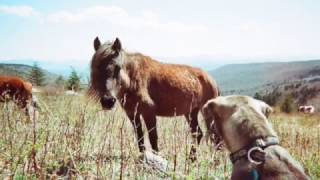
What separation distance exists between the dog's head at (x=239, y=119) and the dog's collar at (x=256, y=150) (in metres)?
0.06

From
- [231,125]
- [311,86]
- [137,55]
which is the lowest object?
[311,86]

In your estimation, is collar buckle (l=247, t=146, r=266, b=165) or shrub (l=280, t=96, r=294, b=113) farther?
shrub (l=280, t=96, r=294, b=113)

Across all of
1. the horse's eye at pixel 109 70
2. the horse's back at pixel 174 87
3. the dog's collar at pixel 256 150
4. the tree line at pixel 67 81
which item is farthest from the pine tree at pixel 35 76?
the dog's collar at pixel 256 150

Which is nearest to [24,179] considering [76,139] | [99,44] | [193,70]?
[76,139]

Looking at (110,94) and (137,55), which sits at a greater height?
(137,55)

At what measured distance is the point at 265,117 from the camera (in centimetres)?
450

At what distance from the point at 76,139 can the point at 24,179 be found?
1.07m

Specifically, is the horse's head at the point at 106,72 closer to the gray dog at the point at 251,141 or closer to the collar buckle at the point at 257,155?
the gray dog at the point at 251,141

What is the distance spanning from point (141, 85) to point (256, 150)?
4004 mm

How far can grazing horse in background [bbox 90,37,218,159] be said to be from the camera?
24.7 ft

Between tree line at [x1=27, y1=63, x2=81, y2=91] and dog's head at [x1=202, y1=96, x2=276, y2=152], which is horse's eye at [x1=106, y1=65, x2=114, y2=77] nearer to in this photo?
tree line at [x1=27, y1=63, x2=81, y2=91]

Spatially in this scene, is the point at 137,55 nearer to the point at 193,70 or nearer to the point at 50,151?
the point at 193,70

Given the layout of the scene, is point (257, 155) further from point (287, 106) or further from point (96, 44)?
point (287, 106)

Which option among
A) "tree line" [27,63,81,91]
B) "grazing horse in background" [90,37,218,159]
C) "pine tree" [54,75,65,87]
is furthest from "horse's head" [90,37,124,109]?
"pine tree" [54,75,65,87]
